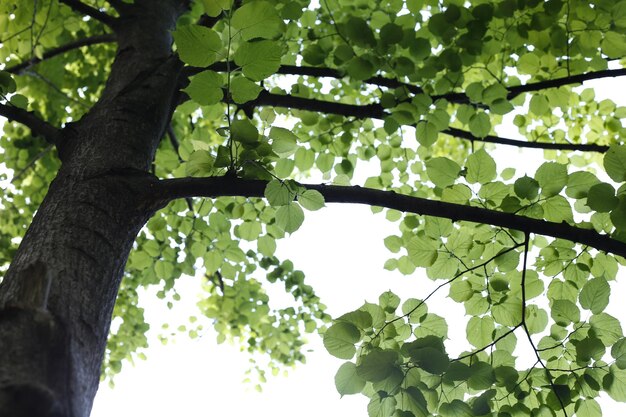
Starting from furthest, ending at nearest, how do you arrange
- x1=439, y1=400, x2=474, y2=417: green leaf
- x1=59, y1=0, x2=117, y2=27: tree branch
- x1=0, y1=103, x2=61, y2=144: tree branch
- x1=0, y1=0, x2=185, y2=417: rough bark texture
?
x1=59, y1=0, x2=117, y2=27: tree branch
x1=0, y1=103, x2=61, y2=144: tree branch
x1=439, y1=400, x2=474, y2=417: green leaf
x1=0, y1=0, x2=185, y2=417: rough bark texture

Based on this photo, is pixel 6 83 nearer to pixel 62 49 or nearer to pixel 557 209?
pixel 62 49

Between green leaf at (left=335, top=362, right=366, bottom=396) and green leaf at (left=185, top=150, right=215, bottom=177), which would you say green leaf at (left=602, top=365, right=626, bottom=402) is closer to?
green leaf at (left=335, top=362, right=366, bottom=396)

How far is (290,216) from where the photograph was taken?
1.43m

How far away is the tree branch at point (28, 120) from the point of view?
1694 mm

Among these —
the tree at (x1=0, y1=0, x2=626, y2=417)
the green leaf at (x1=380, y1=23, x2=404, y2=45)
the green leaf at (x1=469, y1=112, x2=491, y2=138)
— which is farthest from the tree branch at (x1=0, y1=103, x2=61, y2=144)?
the green leaf at (x1=469, y1=112, x2=491, y2=138)

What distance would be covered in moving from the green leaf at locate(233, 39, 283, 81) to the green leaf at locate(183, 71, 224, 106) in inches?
2.8

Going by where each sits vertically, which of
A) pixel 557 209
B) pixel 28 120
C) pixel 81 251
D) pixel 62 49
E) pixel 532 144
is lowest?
pixel 81 251

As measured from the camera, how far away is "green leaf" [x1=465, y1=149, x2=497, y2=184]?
1616 millimetres

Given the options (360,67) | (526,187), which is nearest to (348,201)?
(526,187)

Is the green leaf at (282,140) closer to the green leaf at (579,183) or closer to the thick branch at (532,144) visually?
the green leaf at (579,183)

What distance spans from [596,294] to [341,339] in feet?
2.43

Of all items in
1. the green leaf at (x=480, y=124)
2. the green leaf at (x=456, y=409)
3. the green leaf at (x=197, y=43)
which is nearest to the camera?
the green leaf at (x=197, y=43)

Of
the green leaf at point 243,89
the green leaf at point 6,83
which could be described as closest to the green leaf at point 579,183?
the green leaf at point 243,89

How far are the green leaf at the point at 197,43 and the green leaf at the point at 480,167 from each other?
0.89 metres
